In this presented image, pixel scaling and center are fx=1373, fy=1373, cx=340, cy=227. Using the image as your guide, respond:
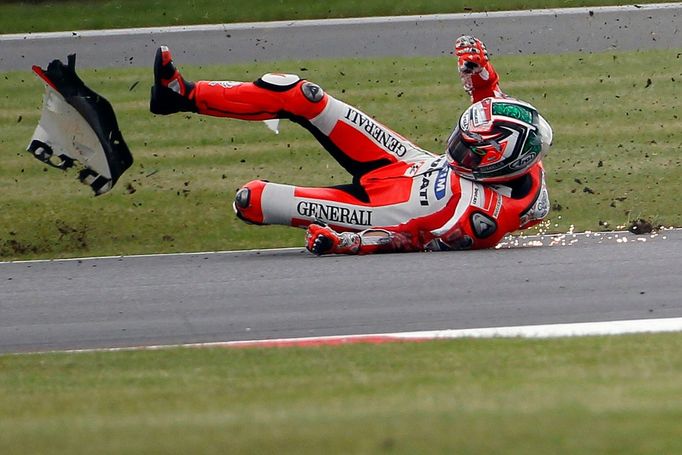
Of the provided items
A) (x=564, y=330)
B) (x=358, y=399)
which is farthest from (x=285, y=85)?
(x=358, y=399)

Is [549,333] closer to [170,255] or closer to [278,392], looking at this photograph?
[278,392]

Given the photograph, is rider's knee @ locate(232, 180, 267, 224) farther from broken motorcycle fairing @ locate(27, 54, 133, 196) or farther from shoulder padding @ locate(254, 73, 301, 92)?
broken motorcycle fairing @ locate(27, 54, 133, 196)

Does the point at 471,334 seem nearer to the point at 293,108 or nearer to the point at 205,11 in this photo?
the point at 293,108

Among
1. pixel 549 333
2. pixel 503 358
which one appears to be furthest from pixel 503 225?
pixel 503 358

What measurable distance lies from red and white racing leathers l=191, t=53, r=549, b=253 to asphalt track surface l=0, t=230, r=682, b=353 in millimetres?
214

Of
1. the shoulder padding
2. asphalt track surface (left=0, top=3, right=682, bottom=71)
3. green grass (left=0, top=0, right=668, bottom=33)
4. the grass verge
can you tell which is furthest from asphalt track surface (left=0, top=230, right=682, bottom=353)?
green grass (left=0, top=0, right=668, bottom=33)

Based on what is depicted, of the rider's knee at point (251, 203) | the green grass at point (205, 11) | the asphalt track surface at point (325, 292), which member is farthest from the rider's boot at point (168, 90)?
the green grass at point (205, 11)

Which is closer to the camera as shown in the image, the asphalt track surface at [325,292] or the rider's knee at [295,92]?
the asphalt track surface at [325,292]

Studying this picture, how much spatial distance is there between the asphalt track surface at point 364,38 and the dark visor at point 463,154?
7.77 metres

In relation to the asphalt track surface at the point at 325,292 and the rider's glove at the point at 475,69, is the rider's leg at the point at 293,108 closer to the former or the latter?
the rider's glove at the point at 475,69

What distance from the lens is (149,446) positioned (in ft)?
14.4

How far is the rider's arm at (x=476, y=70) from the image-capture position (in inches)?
371

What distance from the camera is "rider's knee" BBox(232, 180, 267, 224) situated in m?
9.07

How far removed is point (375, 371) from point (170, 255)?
162 inches
